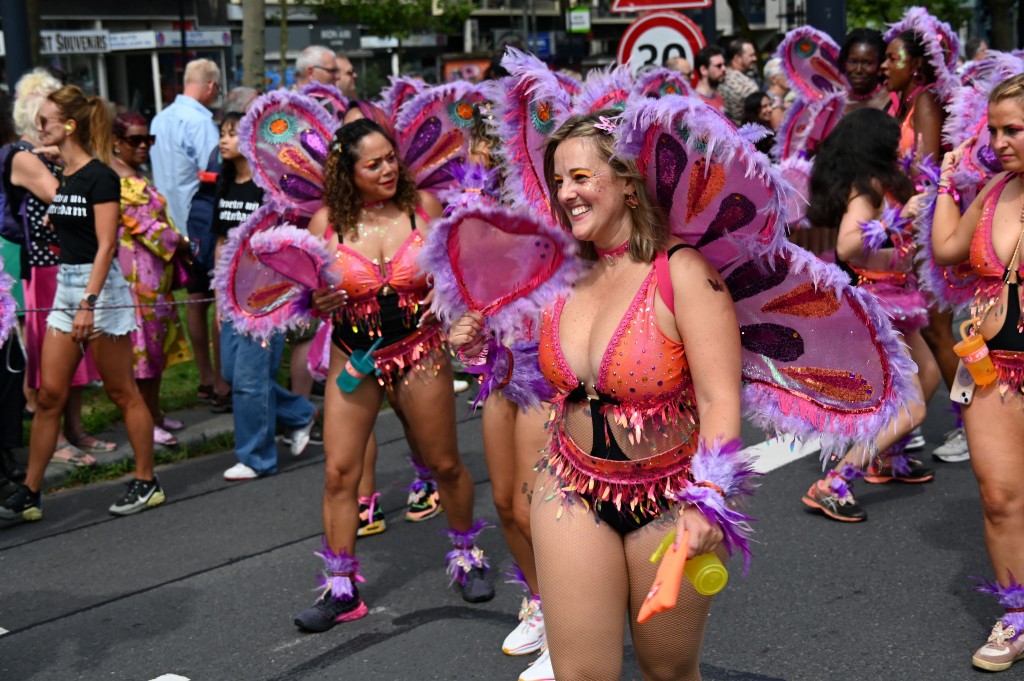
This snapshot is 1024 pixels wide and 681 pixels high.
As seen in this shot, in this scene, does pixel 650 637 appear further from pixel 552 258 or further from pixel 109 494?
pixel 109 494

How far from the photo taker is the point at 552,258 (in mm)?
3457

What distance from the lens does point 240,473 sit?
23.5ft

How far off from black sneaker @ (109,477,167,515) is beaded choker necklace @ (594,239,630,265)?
4053mm

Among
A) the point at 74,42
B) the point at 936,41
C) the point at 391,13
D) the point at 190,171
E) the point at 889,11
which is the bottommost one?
the point at 190,171

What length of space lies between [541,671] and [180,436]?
166 inches

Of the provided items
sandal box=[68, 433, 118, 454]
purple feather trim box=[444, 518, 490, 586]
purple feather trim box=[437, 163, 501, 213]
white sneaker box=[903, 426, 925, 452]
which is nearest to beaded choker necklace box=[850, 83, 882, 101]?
white sneaker box=[903, 426, 925, 452]

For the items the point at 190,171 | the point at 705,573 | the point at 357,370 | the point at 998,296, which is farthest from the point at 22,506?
the point at 998,296

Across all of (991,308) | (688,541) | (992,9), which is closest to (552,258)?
(688,541)

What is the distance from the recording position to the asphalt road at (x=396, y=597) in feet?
15.0

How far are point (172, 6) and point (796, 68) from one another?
29.3 meters

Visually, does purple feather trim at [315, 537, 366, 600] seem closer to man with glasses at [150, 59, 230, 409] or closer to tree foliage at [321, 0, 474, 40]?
man with glasses at [150, 59, 230, 409]

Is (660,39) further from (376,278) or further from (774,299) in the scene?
(774,299)

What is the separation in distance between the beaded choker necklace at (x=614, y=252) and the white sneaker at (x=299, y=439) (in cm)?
467

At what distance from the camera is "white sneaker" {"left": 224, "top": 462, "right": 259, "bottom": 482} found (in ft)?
23.5
